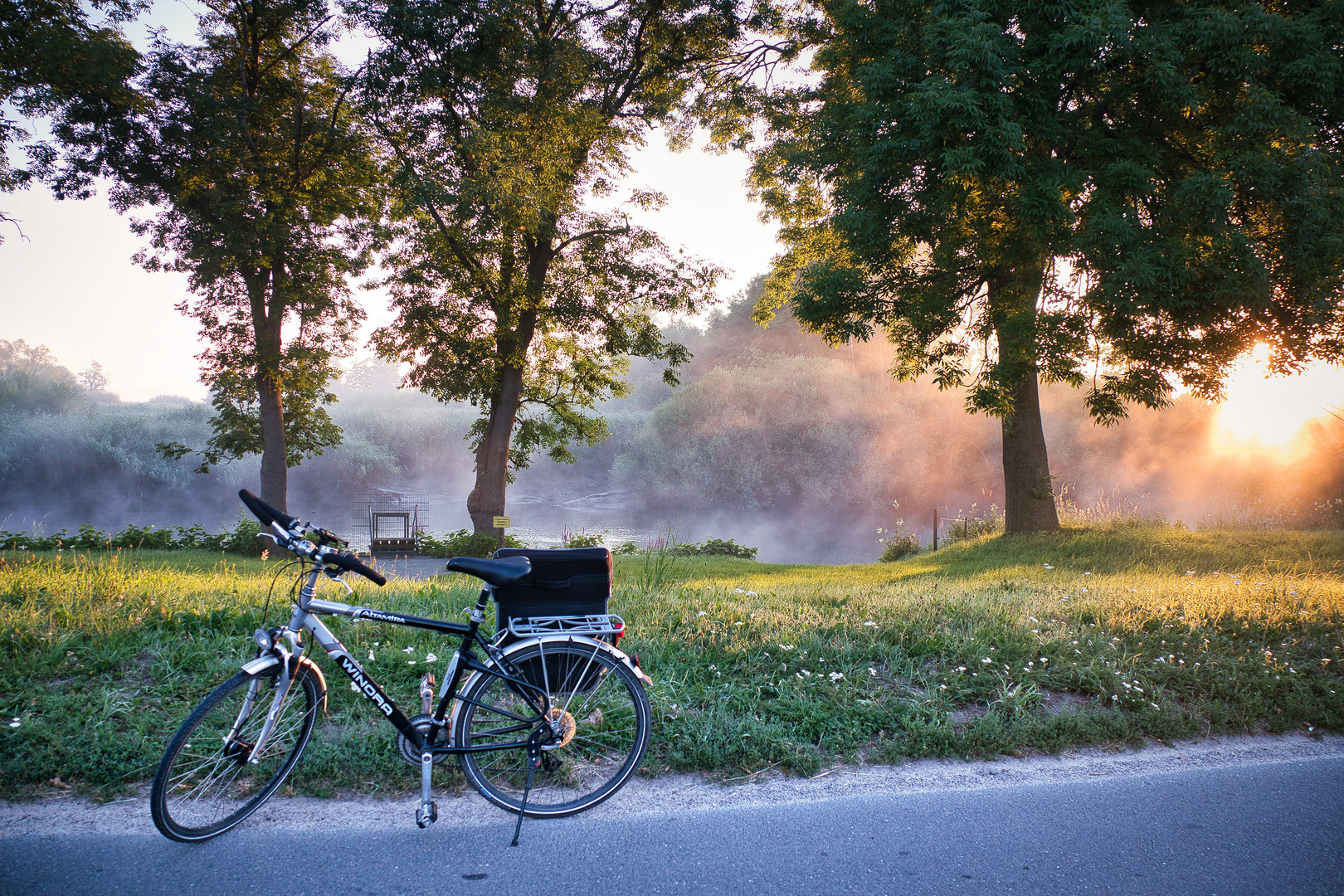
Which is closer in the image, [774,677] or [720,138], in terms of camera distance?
[774,677]

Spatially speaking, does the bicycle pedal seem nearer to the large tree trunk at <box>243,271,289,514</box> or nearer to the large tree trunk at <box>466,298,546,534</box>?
the large tree trunk at <box>466,298,546,534</box>

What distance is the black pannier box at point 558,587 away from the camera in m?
3.26

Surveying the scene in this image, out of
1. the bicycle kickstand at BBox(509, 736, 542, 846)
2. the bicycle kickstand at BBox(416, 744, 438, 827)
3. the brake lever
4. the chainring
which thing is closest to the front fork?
the brake lever

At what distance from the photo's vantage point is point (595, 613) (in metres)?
3.39

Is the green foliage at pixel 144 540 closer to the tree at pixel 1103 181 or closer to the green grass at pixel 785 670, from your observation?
the green grass at pixel 785 670

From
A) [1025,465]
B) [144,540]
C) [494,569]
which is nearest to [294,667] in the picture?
[494,569]

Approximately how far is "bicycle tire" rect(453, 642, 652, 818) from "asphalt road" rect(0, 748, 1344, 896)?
121 mm

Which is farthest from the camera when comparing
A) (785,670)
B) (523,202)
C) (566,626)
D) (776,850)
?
(523,202)

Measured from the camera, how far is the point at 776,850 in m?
2.84

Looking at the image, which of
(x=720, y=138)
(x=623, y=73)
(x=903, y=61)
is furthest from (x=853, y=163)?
(x=623, y=73)

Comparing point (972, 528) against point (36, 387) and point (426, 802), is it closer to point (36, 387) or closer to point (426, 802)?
point (426, 802)

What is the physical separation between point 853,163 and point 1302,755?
433 inches

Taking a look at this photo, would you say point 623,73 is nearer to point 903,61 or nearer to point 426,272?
point 426,272

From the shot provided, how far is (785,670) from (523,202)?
11088mm
